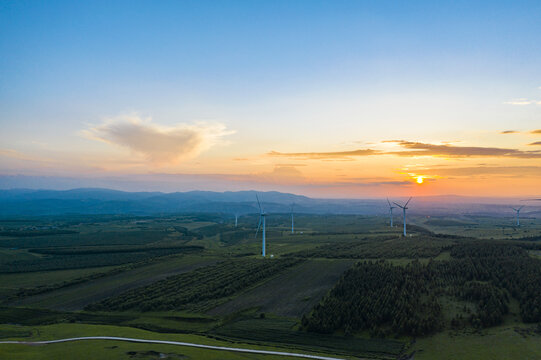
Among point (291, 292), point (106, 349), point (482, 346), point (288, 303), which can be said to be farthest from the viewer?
point (291, 292)

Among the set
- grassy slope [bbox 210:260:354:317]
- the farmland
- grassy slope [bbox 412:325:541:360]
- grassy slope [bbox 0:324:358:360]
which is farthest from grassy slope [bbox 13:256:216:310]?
grassy slope [bbox 412:325:541:360]

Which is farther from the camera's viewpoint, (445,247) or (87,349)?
(445,247)

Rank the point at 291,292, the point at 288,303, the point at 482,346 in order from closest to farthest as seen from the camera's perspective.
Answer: the point at 482,346 → the point at 288,303 → the point at 291,292

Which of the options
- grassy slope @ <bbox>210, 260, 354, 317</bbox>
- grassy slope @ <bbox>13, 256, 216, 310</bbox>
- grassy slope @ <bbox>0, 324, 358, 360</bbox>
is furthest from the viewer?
grassy slope @ <bbox>13, 256, 216, 310</bbox>

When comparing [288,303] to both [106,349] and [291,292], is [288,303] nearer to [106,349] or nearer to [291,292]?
[291,292]

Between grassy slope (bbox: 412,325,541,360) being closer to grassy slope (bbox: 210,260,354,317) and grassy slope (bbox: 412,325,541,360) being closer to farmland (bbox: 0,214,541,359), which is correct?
farmland (bbox: 0,214,541,359)

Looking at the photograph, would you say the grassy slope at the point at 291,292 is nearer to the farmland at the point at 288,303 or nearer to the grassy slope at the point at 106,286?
the farmland at the point at 288,303

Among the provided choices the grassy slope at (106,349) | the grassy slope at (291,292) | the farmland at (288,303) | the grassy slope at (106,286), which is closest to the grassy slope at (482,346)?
the farmland at (288,303)

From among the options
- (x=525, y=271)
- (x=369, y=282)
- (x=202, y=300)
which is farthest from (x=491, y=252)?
(x=202, y=300)

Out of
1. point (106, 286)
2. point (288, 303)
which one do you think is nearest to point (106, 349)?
point (288, 303)

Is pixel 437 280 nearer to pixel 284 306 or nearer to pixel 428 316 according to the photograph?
pixel 428 316

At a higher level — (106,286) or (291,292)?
(291,292)
